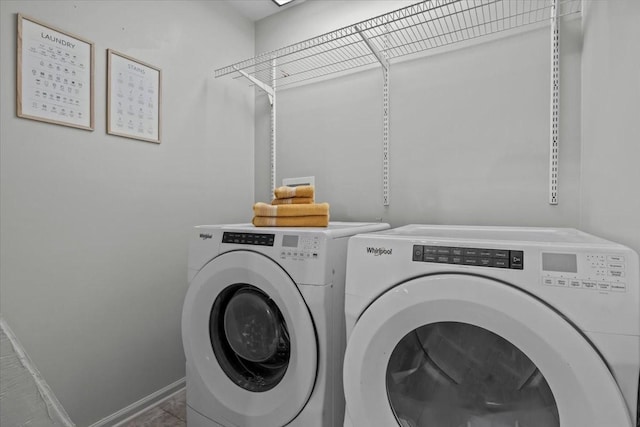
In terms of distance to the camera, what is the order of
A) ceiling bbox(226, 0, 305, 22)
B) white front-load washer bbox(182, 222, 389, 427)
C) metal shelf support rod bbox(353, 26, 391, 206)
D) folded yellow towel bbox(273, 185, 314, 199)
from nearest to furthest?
1. white front-load washer bbox(182, 222, 389, 427)
2. folded yellow towel bbox(273, 185, 314, 199)
3. metal shelf support rod bbox(353, 26, 391, 206)
4. ceiling bbox(226, 0, 305, 22)

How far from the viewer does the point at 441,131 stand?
1664 millimetres

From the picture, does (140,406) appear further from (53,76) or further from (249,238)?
(53,76)

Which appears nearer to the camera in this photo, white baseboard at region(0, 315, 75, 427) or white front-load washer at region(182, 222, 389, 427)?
white baseboard at region(0, 315, 75, 427)

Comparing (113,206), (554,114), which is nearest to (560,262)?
(554,114)

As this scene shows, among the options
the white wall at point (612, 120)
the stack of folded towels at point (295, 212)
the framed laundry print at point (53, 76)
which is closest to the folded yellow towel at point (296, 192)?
the stack of folded towels at point (295, 212)

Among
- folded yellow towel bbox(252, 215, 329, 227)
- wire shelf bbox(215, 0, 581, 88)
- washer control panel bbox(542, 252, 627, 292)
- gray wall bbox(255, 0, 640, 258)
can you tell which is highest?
wire shelf bbox(215, 0, 581, 88)

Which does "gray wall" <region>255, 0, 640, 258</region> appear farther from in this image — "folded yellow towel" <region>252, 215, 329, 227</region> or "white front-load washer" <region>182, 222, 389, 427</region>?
"folded yellow towel" <region>252, 215, 329, 227</region>

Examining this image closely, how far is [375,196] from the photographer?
186 cm

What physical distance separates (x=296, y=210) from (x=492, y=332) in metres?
0.79

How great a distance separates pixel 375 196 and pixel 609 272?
1257 mm

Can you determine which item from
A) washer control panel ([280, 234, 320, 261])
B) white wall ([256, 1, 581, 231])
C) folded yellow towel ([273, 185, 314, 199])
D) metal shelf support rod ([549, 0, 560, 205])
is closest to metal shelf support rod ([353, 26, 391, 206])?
white wall ([256, 1, 581, 231])

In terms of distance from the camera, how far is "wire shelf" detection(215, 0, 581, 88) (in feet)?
4.63

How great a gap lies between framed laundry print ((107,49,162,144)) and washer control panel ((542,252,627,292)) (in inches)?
68.5

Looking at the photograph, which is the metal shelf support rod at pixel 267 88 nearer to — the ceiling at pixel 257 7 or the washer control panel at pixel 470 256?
the ceiling at pixel 257 7
